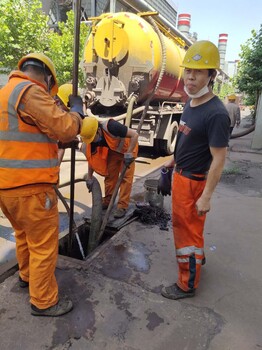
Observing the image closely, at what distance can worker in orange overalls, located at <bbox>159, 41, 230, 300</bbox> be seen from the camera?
2029 millimetres

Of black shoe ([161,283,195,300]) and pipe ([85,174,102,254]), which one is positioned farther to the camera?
pipe ([85,174,102,254])

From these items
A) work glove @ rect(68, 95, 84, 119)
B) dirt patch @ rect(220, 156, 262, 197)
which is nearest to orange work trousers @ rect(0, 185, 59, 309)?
work glove @ rect(68, 95, 84, 119)

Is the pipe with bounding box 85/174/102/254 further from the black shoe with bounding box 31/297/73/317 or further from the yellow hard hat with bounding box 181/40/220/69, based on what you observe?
the yellow hard hat with bounding box 181/40/220/69

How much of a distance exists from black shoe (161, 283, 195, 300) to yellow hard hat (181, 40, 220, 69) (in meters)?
1.71

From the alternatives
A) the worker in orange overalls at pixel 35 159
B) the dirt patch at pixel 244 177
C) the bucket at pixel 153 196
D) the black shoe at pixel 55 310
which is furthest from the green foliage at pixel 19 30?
the black shoe at pixel 55 310

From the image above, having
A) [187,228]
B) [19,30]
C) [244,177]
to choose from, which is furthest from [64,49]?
[187,228]

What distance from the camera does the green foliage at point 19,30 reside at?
32.3 ft

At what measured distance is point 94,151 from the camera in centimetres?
368

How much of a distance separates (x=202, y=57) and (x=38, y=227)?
1.62m

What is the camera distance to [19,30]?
10242 mm

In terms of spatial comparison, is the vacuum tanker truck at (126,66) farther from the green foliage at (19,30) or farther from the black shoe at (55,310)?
the green foliage at (19,30)

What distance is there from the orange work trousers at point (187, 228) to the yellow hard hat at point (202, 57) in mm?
818

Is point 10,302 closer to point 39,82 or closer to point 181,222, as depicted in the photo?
point 181,222

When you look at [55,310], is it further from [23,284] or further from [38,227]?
[38,227]
